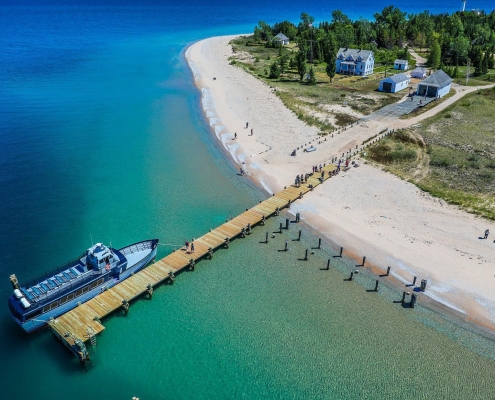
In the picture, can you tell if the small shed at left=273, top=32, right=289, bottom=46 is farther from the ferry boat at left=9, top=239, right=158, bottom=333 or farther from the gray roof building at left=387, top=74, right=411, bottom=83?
the ferry boat at left=9, top=239, right=158, bottom=333

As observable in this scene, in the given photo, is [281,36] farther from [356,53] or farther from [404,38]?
[356,53]

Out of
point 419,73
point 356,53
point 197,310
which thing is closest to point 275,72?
point 356,53

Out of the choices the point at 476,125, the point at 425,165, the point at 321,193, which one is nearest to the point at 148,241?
the point at 321,193

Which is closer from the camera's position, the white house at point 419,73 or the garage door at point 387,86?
the garage door at point 387,86

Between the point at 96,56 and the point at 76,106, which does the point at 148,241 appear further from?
the point at 96,56

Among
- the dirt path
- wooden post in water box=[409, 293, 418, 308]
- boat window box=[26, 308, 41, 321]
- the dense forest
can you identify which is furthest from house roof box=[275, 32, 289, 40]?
boat window box=[26, 308, 41, 321]

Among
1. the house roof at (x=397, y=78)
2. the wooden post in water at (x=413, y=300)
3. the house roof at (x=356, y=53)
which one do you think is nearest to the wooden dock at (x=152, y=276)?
the wooden post in water at (x=413, y=300)

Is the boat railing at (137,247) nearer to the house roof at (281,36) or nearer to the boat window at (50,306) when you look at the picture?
the boat window at (50,306)
